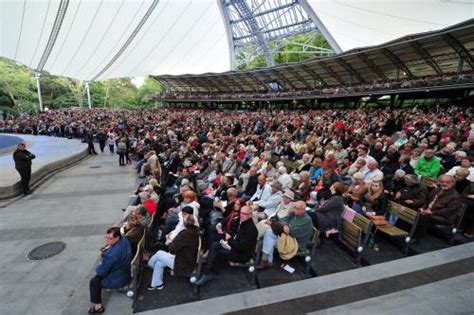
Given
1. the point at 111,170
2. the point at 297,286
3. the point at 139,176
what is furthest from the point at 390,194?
the point at 111,170

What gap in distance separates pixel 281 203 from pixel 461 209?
9.65 feet

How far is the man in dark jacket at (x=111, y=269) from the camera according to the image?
10.9ft

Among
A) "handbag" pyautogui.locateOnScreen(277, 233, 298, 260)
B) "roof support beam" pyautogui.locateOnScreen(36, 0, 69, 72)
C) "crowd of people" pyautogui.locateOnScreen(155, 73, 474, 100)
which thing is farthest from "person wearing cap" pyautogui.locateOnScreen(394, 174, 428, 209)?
"roof support beam" pyautogui.locateOnScreen(36, 0, 69, 72)

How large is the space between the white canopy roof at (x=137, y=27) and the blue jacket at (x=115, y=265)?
73.2ft

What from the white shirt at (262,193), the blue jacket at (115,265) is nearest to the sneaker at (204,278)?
the blue jacket at (115,265)

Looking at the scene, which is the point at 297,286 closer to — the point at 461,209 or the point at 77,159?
the point at 461,209

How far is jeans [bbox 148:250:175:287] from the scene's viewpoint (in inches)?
142

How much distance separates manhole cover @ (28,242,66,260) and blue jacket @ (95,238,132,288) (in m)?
2.14

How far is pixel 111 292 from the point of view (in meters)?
3.68

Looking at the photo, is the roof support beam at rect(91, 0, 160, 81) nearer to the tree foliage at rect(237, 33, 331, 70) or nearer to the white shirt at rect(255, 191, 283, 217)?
the tree foliage at rect(237, 33, 331, 70)

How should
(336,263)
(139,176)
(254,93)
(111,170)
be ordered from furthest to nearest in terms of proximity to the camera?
(254,93)
(111,170)
(139,176)
(336,263)

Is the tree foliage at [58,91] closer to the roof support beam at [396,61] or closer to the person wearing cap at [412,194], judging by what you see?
the roof support beam at [396,61]

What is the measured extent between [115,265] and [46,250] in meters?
2.57

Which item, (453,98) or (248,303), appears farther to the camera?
(453,98)
